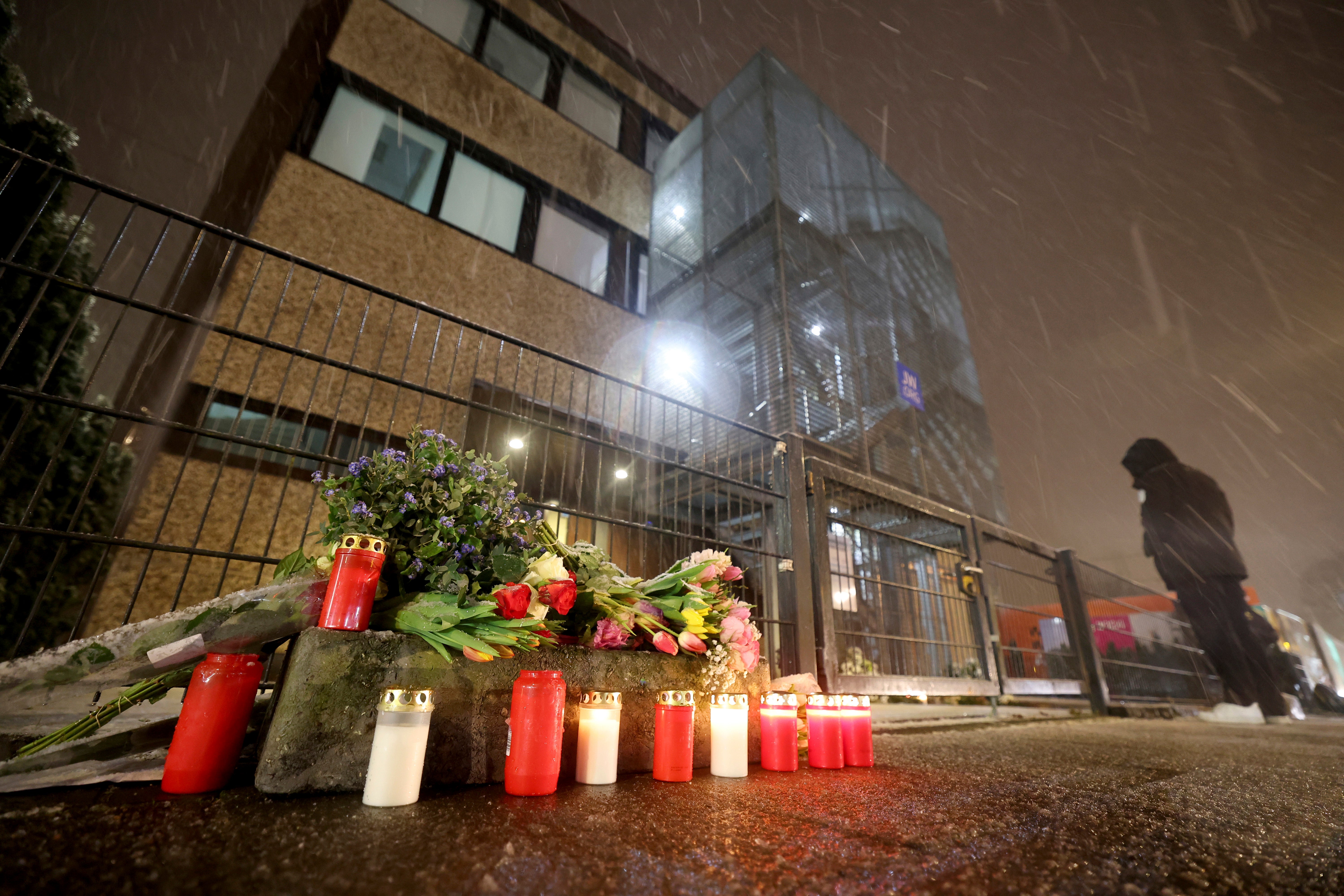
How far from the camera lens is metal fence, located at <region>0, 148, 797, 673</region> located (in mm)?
2023

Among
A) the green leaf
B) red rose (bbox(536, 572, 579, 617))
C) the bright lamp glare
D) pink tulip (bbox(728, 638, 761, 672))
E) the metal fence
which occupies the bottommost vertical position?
pink tulip (bbox(728, 638, 761, 672))

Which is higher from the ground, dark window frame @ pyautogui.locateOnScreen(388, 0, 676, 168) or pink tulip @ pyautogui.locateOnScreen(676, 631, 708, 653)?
dark window frame @ pyautogui.locateOnScreen(388, 0, 676, 168)

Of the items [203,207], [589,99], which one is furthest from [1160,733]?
[589,99]

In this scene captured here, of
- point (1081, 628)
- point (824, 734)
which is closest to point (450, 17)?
point (824, 734)

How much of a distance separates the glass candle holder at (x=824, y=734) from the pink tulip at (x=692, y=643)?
0.47 metres

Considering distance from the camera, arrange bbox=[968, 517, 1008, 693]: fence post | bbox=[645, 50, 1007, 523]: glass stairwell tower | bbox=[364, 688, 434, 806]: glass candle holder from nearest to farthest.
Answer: bbox=[364, 688, 434, 806]: glass candle holder
bbox=[968, 517, 1008, 693]: fence post
bbox=[645, 50, 1007, 523]: glass stairwell tower

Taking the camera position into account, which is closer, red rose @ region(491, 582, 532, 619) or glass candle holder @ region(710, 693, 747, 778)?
red rose @ region(491, 582, 532, 619)

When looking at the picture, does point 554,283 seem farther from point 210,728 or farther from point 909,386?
point 210,728

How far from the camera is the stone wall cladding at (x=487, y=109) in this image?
6.60 metres

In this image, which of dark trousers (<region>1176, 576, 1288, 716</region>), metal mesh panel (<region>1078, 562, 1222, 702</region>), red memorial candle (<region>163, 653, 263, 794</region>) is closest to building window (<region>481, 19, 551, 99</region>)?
Answer: red memorial candle (<region>163, 653, 263, 794</region>)

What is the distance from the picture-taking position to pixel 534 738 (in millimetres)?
1183

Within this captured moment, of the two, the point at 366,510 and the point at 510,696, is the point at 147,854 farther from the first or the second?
the point at 366,510

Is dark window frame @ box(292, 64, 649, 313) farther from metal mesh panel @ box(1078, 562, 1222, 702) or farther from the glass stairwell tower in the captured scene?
metal mesh panel @ box(1078, 562, 1222, 702)

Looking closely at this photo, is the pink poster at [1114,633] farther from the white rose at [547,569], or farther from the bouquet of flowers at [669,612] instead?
the white rose at [547,569]
